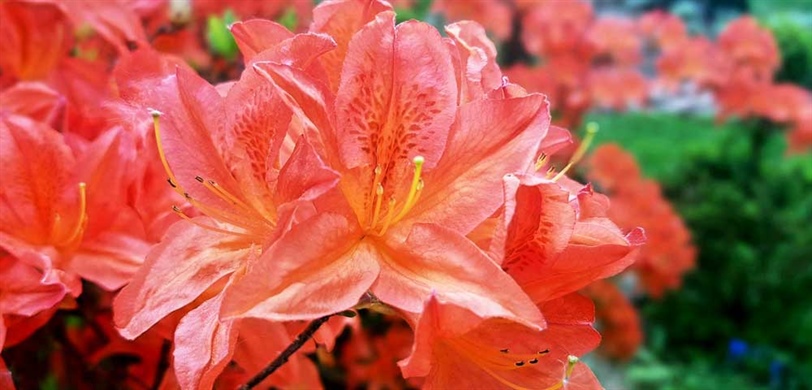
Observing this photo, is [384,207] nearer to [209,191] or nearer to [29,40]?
[209,191]

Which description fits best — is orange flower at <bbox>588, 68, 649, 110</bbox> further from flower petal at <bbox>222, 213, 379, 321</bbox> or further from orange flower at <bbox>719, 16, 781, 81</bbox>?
flower petal at <bbox>222, 213, 379, 321</bbox>

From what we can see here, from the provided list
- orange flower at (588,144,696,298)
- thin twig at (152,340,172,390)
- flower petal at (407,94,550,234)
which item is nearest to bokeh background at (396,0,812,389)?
orange flower at (588,144,696,298)

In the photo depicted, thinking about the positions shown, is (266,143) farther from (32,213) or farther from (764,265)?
(764,265)

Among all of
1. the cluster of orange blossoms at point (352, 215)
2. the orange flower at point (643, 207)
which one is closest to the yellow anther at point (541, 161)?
the cluster of orange blossoms at point (352, 215)

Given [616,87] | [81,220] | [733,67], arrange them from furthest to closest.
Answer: [733,67]
[616,87]
[81,220]

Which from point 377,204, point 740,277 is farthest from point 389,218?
point 740,277

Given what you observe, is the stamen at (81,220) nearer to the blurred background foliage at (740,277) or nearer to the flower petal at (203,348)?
the flower petal at (203,348)

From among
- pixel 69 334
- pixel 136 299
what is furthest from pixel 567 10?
pixel 136 299
